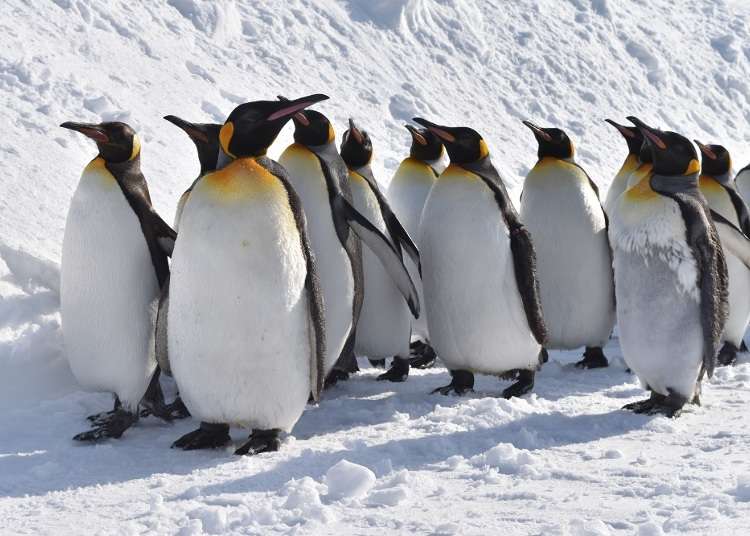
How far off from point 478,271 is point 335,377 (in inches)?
33.3

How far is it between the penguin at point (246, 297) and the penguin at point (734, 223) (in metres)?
2.81

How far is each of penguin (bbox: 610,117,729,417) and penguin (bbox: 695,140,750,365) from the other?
128 cm

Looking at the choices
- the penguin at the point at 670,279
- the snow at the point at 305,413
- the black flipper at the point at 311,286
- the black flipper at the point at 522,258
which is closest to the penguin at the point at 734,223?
the snow at the point at 305,413

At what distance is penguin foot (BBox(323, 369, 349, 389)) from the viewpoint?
15.1 ft

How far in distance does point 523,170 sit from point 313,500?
7.60 metres

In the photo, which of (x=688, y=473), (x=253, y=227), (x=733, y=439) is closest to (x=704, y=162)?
(x=733, y=439)

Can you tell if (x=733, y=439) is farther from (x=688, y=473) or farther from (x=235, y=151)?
(x=235, y=151)

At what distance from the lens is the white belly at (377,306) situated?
15.5 feet

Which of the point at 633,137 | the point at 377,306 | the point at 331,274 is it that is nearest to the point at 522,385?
the point at 377,306

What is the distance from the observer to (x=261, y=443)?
3506 mm

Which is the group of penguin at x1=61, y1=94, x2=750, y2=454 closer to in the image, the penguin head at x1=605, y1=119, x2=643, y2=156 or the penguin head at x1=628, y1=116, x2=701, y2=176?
the penguin head at x1=628, y1=116, x2=701, y2=176

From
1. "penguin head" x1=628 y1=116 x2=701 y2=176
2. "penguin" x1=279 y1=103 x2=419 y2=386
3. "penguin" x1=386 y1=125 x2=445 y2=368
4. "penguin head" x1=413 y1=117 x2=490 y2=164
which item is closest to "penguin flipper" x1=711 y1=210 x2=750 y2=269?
Result: "penguin head" x1=628 y1=116 x2=701 y2=176

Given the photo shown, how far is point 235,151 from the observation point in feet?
11.5

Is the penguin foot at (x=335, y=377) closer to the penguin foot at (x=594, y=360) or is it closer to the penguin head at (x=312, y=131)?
the penguin head at (x=312, y=131)
